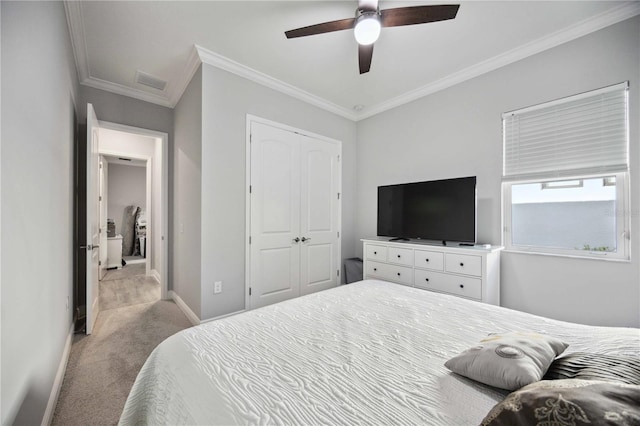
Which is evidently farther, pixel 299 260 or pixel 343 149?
pixel 343 149

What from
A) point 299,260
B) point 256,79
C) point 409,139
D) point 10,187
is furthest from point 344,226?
point 10,187

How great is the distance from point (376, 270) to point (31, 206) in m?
3.05

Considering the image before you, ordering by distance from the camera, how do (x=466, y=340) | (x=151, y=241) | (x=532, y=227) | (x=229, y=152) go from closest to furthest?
(x=466, y=340) < (x=532, y=227) < (x=229, y=152) < (x=151, y=241)

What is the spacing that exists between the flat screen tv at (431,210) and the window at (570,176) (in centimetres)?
42

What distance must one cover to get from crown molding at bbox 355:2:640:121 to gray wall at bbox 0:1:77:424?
3.44 m

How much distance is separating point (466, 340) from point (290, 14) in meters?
2.57

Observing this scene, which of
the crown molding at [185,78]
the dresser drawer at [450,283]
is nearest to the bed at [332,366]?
the dresser drawer at [450,283]

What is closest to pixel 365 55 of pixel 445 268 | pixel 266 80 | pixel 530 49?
pixel 266 80

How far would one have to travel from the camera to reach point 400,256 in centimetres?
304

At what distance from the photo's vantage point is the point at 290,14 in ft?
6.95

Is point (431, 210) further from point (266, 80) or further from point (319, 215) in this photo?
point (266, 80)

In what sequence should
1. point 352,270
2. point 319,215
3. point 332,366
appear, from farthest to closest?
1. point 352,270
2. point 319,215
3. point 332,366

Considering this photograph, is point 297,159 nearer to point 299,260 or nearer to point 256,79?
point 256,79

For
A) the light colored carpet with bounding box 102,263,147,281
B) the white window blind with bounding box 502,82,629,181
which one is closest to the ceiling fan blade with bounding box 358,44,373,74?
the white window blind with bounding box 502,82,629,181
